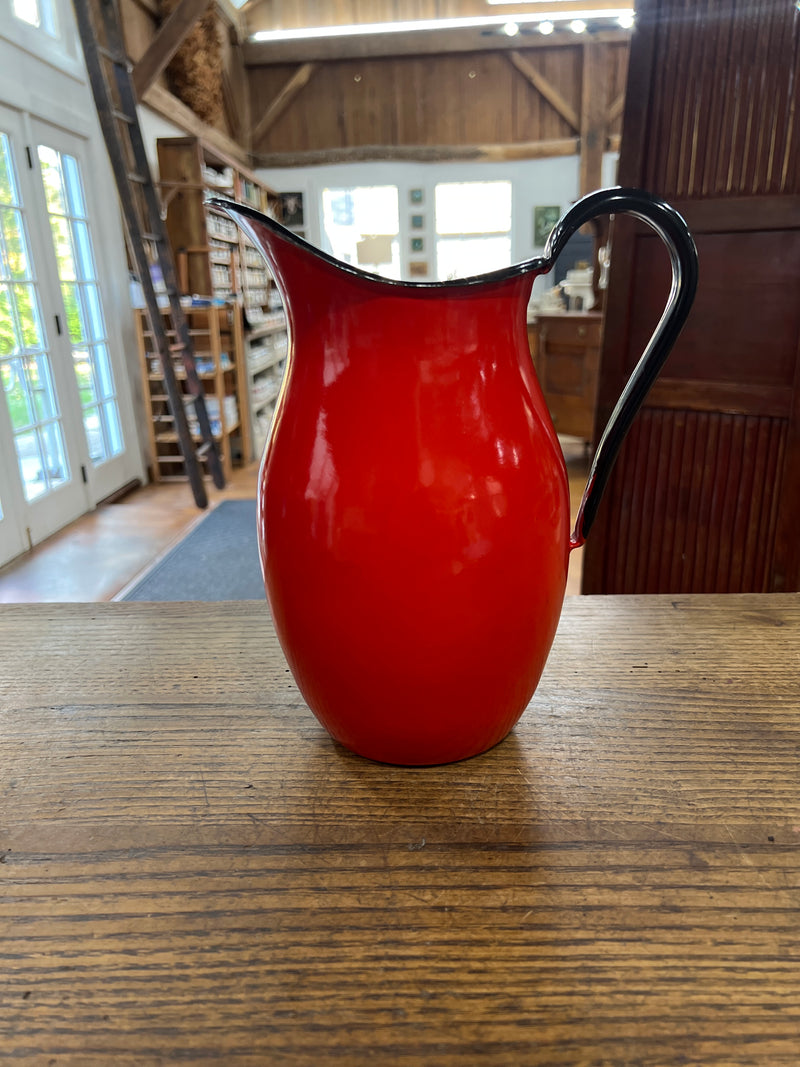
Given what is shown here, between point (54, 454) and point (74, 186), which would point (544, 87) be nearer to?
point (74, 186)

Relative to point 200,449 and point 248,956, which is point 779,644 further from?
point 200,449

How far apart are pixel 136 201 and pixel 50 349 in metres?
0.89

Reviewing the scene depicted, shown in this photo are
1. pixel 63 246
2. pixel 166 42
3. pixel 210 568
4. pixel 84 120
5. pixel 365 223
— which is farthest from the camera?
pixel 365 223

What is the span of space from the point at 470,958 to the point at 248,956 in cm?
10

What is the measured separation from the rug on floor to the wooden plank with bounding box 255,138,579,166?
15.7 ft

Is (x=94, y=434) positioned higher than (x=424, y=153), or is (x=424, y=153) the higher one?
(x=424, y=153)

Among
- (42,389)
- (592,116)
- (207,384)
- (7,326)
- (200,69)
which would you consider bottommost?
(207,384)

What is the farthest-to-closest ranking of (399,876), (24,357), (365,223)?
(365,223) < (24,357) < (399,876)

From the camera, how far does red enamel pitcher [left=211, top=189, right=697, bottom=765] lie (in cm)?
37

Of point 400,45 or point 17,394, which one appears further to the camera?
point 400,45

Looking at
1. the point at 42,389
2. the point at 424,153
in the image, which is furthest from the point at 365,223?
the point at 42,389

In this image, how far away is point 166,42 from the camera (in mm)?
4262

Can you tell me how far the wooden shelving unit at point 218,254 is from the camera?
440 cm

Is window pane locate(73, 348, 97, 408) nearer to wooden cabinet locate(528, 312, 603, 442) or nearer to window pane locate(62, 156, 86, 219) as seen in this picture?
window pane locate(62, 156, 86, 219)
